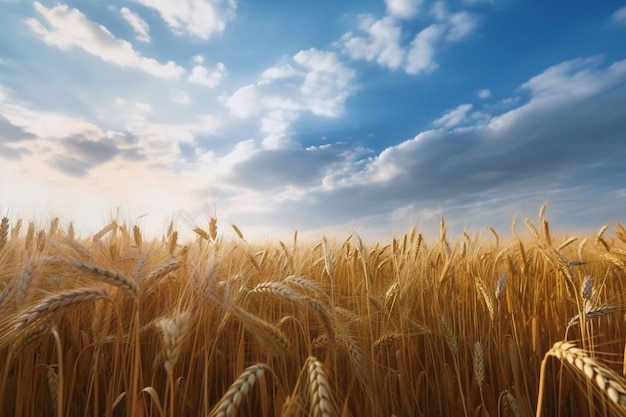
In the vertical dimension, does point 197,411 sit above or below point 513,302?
below

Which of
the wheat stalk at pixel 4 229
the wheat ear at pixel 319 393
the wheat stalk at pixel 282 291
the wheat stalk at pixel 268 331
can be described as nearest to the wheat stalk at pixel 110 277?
the wheat stalk at pixel 268 331

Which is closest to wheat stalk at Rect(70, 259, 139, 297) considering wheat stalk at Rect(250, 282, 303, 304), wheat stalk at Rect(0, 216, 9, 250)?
wheat stalk at Rect(250, 282, 303, 304)

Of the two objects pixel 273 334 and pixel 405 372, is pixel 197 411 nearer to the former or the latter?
pixel 273 334

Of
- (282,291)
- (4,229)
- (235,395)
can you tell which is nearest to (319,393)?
(235,395)

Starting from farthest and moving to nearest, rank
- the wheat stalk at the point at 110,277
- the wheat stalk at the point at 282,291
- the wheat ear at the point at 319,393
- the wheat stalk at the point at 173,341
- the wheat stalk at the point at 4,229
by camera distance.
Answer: the wheat stalk at the point at 4,229, the wheat stalk at the point at 282,291, the wheat stalk at the point at 110,277, the wheat stalk at the point at 173,341, the wheat ear at the point at 319,393

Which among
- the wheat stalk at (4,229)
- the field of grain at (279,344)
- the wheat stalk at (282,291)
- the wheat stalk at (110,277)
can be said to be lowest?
the field of grain at (279,344)

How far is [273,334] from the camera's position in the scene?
1.39 m

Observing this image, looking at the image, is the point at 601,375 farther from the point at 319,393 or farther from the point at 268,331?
the point at 268,331

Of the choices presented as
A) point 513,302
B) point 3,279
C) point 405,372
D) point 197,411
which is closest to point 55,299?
point 197,411

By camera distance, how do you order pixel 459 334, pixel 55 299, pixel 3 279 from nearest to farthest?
pixel 55 299 < pixel 3 279 < pixel 459 334

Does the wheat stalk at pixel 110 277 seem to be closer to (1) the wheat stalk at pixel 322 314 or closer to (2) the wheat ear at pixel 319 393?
(1) the wheat stalk at pixel 322 314

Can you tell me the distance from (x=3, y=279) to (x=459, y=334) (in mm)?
2562

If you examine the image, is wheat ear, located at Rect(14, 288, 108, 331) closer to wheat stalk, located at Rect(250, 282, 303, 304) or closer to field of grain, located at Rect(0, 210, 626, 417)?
field of grain, located at Rect(0, 210, 626, 417)

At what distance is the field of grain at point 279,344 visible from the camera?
1350mm
